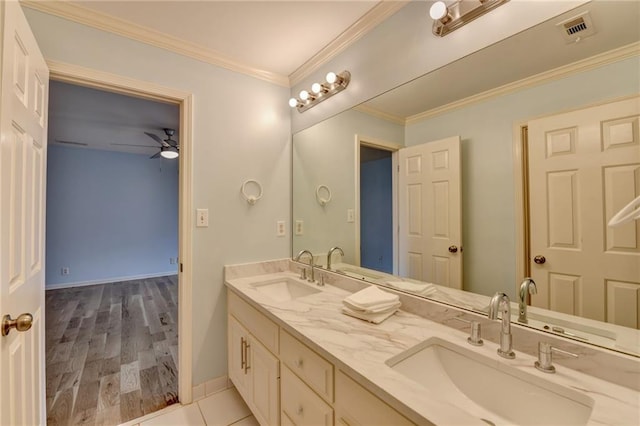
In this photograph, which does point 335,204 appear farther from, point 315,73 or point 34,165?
point 34,165

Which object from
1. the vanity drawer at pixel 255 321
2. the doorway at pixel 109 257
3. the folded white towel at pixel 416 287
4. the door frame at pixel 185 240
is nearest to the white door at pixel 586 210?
the folded white towel at pixel 416 287

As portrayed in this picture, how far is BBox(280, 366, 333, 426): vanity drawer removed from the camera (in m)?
0.97

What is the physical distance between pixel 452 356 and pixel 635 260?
621 millimetres

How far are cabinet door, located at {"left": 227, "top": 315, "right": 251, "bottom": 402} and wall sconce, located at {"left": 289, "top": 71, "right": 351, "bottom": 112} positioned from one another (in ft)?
5.41

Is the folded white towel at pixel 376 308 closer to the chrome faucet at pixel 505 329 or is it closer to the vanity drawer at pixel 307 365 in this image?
the vanity drawer at pixel 307 365

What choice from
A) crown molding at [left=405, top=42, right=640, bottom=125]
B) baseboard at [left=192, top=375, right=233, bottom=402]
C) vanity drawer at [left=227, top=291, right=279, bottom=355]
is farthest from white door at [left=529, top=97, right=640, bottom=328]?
baseboard at [left=192, top=375, right=233, bottom=402]

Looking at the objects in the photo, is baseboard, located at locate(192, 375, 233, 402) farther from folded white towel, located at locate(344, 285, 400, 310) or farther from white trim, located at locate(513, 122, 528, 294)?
white trim, located at locate(513, 122, 528, 294)

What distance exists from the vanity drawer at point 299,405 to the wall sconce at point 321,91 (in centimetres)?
169

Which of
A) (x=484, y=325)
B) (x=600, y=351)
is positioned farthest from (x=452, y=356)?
(x=600, y=351)

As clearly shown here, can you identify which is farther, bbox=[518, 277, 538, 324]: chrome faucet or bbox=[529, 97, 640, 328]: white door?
bbox=[518, 277, 538, 324]: chrome faucet

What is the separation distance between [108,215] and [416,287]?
557 centimetres

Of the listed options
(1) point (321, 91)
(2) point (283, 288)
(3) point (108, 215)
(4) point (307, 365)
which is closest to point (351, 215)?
(2) point (283, 288)

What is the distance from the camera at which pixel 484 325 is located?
40.0 inches

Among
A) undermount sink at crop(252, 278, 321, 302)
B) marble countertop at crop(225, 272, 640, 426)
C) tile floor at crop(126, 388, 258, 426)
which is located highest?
marble countertop at crop(225, 272, 640, 426)
